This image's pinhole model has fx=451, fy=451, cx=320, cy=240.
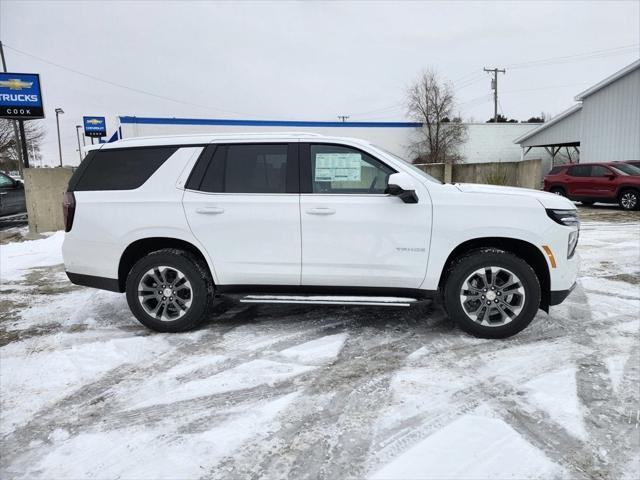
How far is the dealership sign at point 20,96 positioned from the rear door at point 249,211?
9.57m

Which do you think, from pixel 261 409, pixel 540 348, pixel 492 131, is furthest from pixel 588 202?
pixel 492 131

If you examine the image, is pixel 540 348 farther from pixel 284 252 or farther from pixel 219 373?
pixel 219 373

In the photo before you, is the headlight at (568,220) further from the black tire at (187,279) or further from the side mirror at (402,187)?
the black tire at (187,279)

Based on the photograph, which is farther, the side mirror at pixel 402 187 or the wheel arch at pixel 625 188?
the wheel arch at pixel 625 188

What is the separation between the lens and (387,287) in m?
4.04

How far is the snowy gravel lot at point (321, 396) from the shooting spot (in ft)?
7.98

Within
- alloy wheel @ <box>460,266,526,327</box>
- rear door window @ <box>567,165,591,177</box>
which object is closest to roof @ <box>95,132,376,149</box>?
alloy wheel @ <box>460,266,526,327</box>

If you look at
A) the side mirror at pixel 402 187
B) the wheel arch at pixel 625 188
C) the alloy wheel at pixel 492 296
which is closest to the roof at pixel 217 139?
the side mirror at pixel 402 187

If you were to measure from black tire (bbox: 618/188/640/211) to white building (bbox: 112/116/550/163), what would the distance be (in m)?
9.92

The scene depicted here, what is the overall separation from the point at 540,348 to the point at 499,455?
1701 mm

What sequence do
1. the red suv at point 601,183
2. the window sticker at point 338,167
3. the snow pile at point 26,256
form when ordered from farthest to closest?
the red suv at point 601,183, the snow pile at point 26,256, the window sticker at point 338,167

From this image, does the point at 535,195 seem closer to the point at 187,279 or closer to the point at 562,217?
the point at 562,217

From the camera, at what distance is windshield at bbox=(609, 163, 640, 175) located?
14706mm

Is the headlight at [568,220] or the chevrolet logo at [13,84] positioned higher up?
the chevrolet logo at [13,84]
